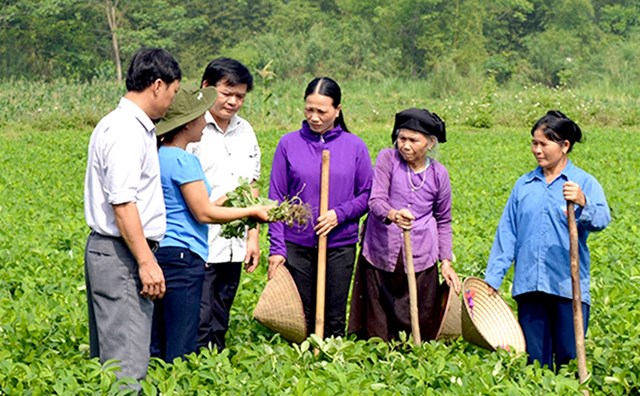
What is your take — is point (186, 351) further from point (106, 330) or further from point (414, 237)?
point (414, 237)

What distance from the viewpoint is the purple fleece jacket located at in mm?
5891

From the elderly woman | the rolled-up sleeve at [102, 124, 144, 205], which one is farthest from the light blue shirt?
the rolled-up sleeve at [102, 124, 144, 205]

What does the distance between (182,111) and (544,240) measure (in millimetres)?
1958

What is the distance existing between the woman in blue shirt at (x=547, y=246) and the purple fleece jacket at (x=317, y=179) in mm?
898

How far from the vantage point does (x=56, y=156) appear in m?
17.9

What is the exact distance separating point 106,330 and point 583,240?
97.7 inches

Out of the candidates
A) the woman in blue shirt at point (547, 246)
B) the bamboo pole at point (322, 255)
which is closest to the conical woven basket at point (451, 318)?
the woman in blue shirt at point (547, 246)

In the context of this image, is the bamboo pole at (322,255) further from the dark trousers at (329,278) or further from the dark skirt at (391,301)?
the dark skirt at (391,301)

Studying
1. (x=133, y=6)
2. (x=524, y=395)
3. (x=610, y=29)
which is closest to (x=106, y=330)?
(x=524, y=395)

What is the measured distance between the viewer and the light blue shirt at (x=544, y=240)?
5.32 metres

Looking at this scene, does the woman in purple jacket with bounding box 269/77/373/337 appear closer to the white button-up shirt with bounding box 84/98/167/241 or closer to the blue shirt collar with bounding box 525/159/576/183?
the blue shirt collar with bounding box 525/159/576/183

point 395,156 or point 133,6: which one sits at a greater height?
point 133,6

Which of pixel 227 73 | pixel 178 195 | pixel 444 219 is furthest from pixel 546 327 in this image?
pixel 227 73

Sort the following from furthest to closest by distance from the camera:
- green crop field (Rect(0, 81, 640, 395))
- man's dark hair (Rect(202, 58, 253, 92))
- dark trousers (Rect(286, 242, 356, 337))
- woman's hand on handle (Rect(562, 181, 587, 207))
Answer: dark trousers (Rect(286, 242, 356, 337)) < man's dark hair (Rect(202, 58, 253, 92)) < woman's hand on handle (Rect(562, 181, 587, 207)) < green crop field (Rect(0, 81, 640, 395))
